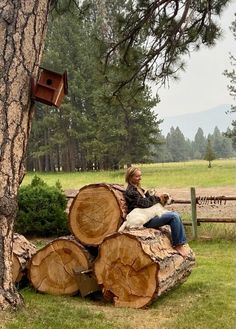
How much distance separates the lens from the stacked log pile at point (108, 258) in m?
5.14

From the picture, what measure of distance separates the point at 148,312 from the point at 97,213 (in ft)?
4.58

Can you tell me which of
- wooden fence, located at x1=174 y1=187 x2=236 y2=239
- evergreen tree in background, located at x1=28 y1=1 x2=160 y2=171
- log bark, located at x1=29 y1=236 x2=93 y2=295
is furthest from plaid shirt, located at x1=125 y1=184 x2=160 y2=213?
evergreen tree in background, located at x1=28 y1=1 x2=160 y2=171

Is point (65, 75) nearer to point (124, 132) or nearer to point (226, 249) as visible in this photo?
point (226, 249)

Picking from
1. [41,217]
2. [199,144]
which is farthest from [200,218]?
[199,144]

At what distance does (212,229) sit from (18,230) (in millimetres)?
4131

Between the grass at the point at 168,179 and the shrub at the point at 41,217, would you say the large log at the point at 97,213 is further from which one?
the grass at the point at 168,179

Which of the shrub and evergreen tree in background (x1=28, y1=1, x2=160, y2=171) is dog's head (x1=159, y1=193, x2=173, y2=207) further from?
evergreen tree in background (x1=28, y1=1, x2=160, y2=171)

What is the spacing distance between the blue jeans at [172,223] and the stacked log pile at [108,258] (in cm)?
9

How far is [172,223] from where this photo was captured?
569cm

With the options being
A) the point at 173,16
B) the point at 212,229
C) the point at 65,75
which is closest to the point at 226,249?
the point at 212,229

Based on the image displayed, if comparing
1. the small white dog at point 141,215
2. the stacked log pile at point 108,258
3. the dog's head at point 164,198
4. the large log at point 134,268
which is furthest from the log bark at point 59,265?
the dog's head at point 164,198

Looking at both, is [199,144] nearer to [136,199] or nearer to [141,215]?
[136,199]

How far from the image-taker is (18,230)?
34.2ft

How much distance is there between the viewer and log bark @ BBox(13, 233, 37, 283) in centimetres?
593
